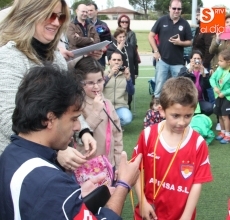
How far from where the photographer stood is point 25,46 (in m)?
2.26

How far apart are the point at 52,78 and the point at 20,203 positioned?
1.63ft

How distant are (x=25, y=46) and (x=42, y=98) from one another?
80 cm

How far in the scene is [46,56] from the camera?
2459 mm

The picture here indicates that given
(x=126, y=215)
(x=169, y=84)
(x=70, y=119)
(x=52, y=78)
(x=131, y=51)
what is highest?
(x=52, y=78)

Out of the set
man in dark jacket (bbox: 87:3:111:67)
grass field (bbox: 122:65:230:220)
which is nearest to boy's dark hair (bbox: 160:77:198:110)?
grass field (bbox: 122:65:230:220)

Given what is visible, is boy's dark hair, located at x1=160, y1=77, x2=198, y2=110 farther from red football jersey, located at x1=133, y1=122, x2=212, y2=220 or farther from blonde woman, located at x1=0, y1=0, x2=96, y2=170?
blonde woman, located at x1=0, y1=0, x2=96, y2=170

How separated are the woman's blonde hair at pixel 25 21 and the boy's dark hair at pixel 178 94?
36.6 inches

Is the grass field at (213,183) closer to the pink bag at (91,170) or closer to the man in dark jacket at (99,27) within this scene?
the pink bag at (91,170)

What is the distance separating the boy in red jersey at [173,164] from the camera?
8.77ft

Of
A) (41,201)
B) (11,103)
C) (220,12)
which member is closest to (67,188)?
(41,201)

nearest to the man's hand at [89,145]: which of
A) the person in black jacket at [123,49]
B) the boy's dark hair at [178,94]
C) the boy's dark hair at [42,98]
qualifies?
the boy's dark hair at [178,94]

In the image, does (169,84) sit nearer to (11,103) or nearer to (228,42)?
(11,103)

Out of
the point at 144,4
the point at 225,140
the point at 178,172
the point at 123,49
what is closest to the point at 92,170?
the point at 178,172

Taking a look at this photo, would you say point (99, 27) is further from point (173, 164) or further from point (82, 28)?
point (173, 164)
